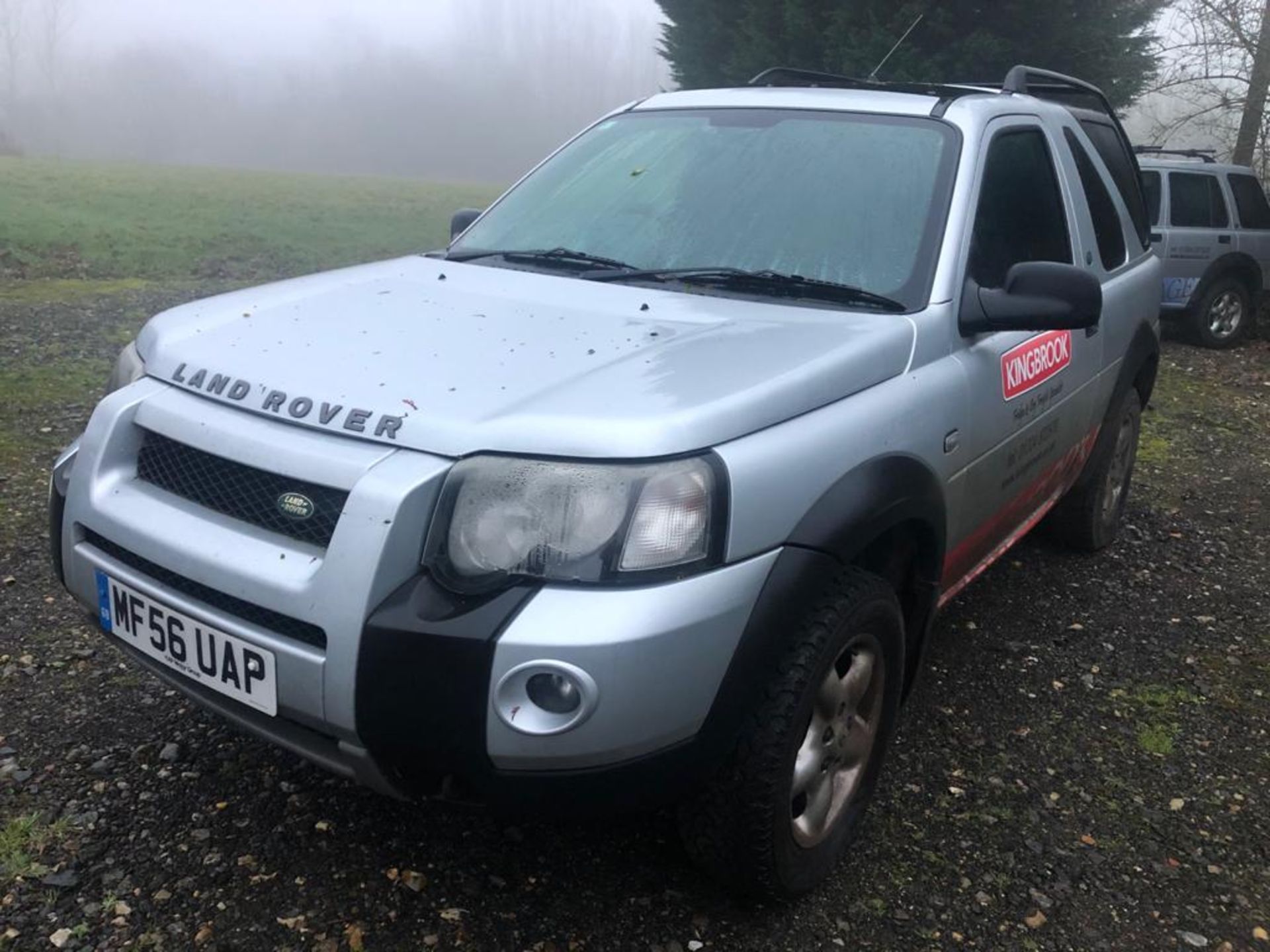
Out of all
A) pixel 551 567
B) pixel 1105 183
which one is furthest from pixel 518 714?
pixel 1105 183

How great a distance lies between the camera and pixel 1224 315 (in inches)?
435

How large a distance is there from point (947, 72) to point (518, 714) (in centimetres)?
1326

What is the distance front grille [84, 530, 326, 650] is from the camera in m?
2.10

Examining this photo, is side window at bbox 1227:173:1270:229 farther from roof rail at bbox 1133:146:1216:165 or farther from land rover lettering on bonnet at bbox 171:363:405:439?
land rover lettering on bonnet at bbox 171:363:405:439

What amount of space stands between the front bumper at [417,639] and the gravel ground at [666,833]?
545mm

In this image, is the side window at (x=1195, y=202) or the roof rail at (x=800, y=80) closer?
the roof rail at (x=800, y=80)

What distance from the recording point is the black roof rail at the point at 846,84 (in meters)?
3.64

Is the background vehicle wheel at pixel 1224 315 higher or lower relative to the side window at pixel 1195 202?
lower

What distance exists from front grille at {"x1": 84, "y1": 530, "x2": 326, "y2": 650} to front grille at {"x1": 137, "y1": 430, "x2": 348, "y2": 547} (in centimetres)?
15

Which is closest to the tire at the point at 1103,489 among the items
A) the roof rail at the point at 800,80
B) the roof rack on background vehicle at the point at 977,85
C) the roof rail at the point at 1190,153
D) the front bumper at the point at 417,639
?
the roof rack on background vehicle at the point at 977,85

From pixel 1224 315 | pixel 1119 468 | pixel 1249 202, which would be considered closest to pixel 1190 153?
pixel 1249 202

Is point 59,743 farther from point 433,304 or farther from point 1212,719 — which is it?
point 1212,719

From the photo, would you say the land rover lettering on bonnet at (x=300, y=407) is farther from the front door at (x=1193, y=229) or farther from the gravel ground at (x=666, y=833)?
the front door at (x=1193, y=229)

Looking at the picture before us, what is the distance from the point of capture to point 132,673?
3447 millimetres
